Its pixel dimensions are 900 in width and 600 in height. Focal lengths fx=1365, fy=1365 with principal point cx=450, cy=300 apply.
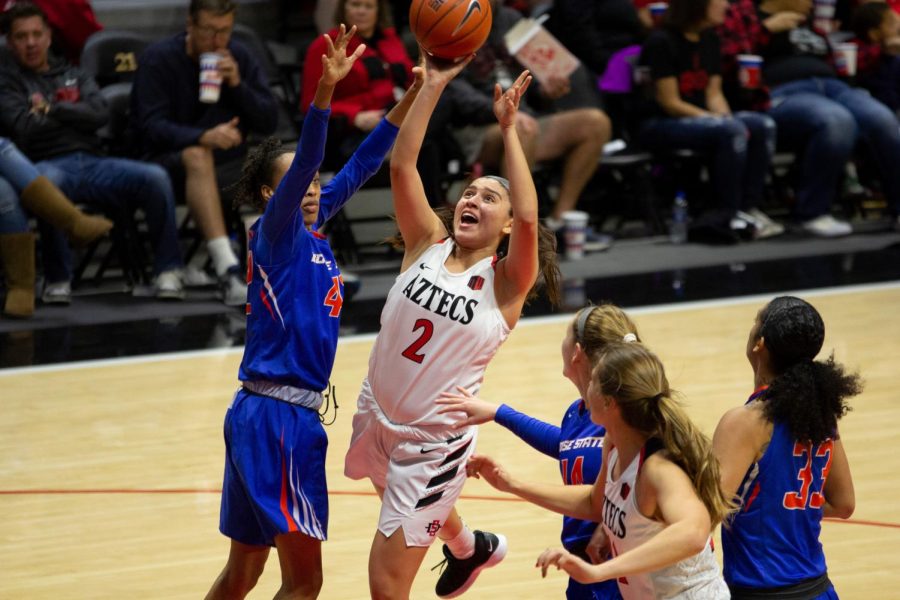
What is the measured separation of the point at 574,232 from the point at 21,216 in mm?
3948

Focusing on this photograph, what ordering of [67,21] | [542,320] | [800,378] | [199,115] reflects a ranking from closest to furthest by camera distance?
1. [800,378]
2. [542,320]
3. [199,115]
4. [67,21]

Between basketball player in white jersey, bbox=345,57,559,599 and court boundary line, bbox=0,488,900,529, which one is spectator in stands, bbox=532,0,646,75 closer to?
court boundary line, bbox=0,488,900,529

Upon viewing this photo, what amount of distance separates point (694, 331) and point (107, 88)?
4.57 m

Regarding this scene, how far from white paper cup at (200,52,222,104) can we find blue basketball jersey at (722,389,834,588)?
6.03m

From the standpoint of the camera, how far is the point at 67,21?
31.6ft

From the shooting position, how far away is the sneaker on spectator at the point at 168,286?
909cm

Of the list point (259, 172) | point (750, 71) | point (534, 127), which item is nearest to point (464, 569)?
point (259, 172)

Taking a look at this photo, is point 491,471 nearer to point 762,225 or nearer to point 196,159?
point 196,159

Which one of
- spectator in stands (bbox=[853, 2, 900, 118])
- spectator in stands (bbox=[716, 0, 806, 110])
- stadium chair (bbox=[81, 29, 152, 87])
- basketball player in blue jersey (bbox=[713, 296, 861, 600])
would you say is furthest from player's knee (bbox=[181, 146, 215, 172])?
basketball player in blue jersey (bbox=[713, 296, 861, 600])

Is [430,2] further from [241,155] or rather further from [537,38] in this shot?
[537,38]

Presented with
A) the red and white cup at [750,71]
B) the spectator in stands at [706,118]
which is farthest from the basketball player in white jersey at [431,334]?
the red and white cup at [750,71]

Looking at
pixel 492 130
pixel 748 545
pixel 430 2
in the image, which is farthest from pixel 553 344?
pixel 748 545

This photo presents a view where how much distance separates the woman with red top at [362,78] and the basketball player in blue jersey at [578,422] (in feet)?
18.3

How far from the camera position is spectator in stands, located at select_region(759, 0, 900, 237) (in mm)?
10836
